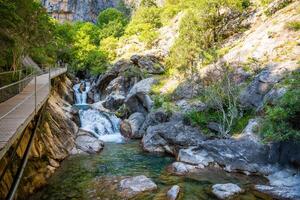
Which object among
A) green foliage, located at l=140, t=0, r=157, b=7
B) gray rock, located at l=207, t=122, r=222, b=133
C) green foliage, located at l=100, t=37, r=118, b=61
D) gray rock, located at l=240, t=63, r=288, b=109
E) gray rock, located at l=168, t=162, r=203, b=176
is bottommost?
gray rock, located at l=168, t=162, r=203, b=176

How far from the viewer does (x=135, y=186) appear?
49.6ft

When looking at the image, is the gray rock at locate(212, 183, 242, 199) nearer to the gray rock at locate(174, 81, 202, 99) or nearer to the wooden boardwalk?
the wooden boardwalk

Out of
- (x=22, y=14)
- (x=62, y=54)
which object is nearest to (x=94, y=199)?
(x=22, y=14)

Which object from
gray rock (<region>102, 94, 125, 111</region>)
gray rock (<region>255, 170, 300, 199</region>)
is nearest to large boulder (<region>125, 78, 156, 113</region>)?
gray rock (<region>102, 94, 125, 111</region>)

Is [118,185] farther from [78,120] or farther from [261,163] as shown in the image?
[78,120]

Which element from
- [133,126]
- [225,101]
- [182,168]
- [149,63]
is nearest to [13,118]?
[182,168]

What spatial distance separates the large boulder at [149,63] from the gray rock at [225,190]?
25450 millimetres

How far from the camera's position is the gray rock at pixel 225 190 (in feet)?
45.6

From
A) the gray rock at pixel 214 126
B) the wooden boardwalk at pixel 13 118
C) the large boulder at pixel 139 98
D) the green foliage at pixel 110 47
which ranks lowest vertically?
the gray rock at pixel 214 126

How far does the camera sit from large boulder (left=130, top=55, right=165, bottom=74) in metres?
39.0

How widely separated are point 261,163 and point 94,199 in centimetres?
1014

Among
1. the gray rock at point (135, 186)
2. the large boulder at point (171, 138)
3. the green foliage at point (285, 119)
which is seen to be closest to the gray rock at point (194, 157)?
the large boulder at point (171, 138)

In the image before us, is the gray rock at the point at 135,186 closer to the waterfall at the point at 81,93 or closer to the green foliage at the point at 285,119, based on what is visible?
the green foliage at the point at 285,119

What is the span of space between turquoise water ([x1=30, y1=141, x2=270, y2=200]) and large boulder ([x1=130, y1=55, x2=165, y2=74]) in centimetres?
1869
